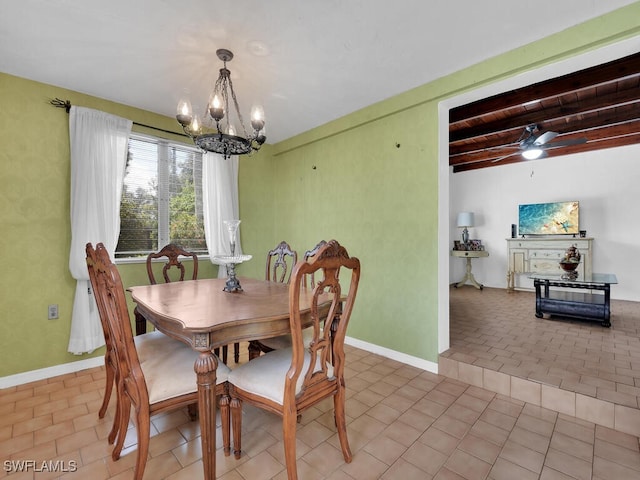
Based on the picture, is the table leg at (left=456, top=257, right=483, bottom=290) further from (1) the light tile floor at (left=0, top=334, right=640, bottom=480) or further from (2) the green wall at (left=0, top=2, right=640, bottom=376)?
(1) the light tile floor at (left=0, top=334, right=640, bottom=480)

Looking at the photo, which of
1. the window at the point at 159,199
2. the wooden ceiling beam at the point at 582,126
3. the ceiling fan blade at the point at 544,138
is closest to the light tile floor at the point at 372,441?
the window at the point at 159,199

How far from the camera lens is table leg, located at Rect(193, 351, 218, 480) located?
4.38ft

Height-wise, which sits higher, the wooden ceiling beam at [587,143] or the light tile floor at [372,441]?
the wooden ceiling beam at [587,143]

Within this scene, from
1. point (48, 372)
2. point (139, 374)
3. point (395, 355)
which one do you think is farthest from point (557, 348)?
point (48, 372)

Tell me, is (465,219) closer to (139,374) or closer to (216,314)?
(216,314)

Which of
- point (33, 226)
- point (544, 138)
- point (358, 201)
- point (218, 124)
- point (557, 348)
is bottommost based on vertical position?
point (557, 348)

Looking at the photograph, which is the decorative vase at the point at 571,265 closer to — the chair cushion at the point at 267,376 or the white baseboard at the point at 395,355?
the white baseboard at the point at 395,355

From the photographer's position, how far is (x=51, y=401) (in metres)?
2.19

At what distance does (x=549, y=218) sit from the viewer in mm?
5398

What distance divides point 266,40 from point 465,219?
536cm

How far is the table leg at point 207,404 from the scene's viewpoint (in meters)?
1.33

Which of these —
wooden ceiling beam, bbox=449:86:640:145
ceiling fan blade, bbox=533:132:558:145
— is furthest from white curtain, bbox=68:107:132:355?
ceiling fan blade, bbox=533:132:558:145

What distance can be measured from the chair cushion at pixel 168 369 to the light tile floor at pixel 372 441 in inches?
17.4

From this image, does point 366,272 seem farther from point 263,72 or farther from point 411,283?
point 263,72
